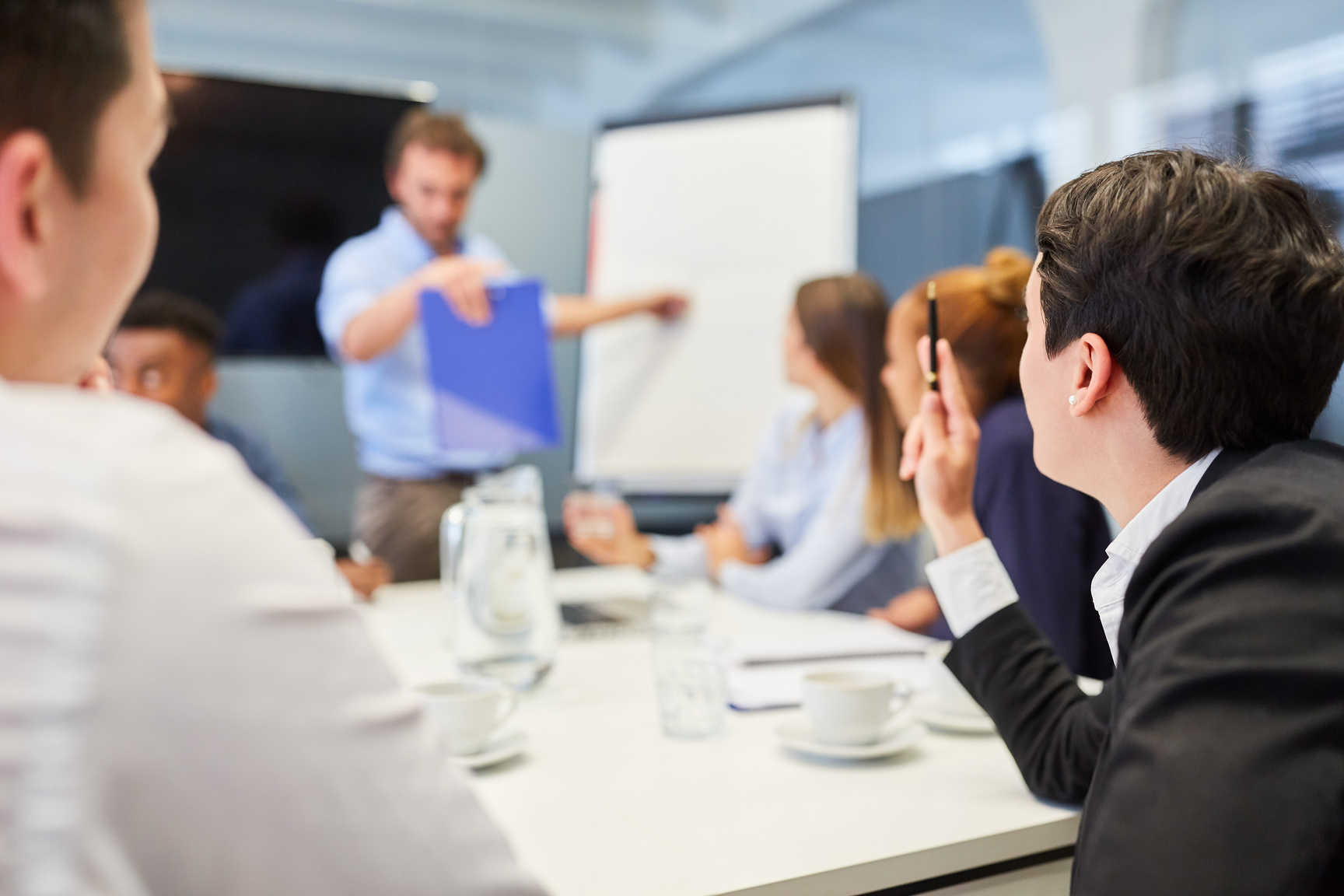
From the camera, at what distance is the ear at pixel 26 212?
47cm

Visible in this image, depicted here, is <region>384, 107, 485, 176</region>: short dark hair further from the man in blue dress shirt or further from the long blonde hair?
the long blonde hair

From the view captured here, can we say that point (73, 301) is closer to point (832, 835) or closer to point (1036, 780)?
point (832, 835)

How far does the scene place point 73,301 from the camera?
0.52 metres

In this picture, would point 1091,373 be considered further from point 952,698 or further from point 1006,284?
point 1006,284

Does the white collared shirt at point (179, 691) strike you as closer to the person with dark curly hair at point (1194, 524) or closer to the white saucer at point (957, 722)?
the person with dark curly hair at point (1194, 524)

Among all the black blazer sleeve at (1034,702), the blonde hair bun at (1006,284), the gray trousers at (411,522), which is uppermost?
the blonde hair bun at (1006,284)

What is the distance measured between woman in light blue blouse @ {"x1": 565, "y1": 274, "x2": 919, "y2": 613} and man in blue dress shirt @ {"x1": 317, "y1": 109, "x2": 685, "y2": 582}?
0.61 meters

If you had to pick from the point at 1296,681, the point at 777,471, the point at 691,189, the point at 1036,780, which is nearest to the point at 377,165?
the point at 691,189

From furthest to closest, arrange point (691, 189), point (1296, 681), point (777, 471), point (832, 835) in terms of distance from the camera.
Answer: point (691, 189) < point (777, 471) < point (832, 835) < point (1296, 681)

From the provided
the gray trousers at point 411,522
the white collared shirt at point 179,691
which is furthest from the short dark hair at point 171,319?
the white collared shirt at point 179,691

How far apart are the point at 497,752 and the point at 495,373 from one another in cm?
145

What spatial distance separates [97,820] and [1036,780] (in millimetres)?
870

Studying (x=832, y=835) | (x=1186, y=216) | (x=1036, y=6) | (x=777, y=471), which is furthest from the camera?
(x=1036, y=6)

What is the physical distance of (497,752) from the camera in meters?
1.13
